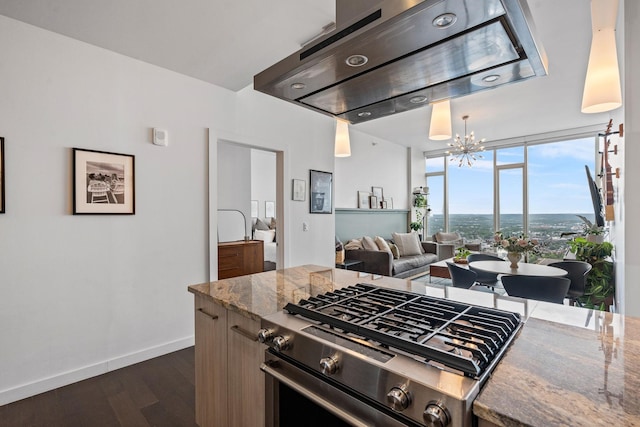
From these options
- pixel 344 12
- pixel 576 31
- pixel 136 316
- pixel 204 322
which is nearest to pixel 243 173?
pixel 136 316

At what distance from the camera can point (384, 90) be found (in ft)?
4.64

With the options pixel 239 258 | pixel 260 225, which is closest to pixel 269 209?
pixel 260 225

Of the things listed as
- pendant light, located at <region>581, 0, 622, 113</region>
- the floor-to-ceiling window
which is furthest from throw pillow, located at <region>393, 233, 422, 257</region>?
pendant light, located at <region>581, 0, 622, 113</region>

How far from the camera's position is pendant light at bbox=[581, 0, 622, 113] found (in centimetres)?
178

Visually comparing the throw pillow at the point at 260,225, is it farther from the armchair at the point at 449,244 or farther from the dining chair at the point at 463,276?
the dining chair at the point at 463,276

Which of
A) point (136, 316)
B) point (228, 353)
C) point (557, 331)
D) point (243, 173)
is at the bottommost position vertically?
point (136, 316)

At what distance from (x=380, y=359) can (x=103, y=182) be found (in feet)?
8.56

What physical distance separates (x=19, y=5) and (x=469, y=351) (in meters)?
3.11

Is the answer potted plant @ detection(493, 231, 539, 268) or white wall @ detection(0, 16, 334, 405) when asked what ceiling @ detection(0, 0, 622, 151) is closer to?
white wall @ detection(0, 16, 334, 405)

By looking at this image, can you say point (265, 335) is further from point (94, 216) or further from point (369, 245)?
point (369, 245)

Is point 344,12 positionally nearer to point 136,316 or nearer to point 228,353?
point 228,353

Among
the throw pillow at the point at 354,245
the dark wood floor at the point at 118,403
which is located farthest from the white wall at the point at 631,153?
the throw pillow at the point at 354,245

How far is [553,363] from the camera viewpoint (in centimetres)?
83

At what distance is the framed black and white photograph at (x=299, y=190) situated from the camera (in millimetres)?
3903
